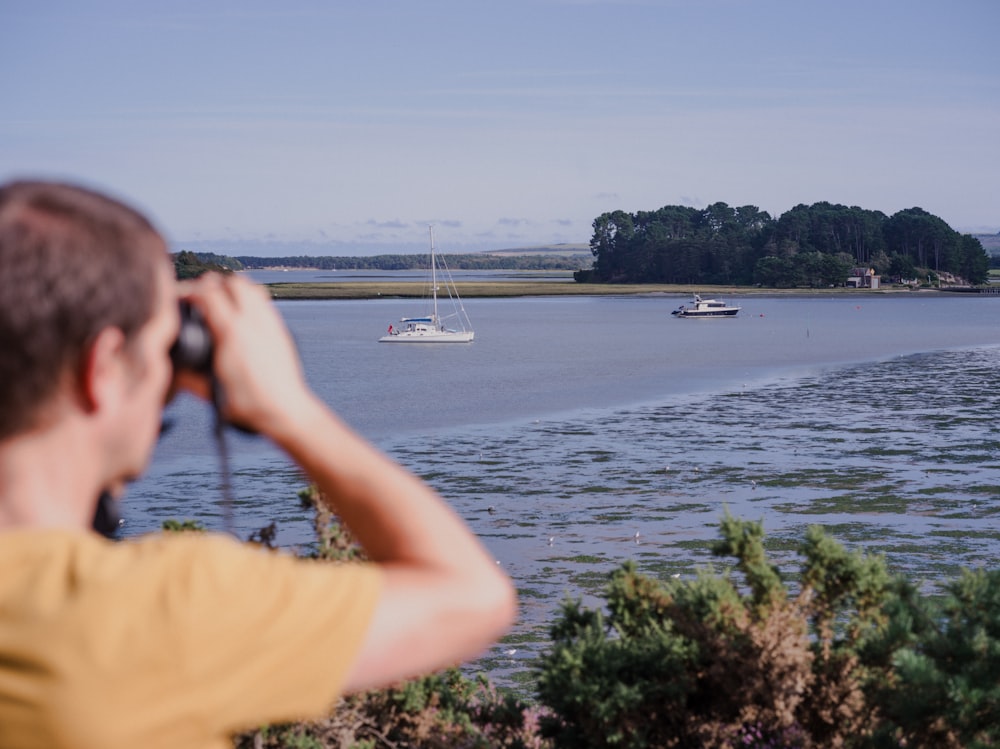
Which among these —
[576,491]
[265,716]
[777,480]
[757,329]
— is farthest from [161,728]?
[757,329]

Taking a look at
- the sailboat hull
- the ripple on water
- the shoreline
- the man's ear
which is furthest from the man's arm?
the shoreline

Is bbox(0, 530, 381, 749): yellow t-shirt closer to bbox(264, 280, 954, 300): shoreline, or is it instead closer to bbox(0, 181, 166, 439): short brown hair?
bbox(0, 181, 166, 439): short brown hair

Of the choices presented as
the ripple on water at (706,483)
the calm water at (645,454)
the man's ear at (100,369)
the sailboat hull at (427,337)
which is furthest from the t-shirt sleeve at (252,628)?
Answer: the sailboat hull at (427,337)

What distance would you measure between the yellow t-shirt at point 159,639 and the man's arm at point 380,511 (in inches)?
3.3

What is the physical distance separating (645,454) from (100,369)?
2785cm

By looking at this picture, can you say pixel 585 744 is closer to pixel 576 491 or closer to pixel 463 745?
pixel 463 745

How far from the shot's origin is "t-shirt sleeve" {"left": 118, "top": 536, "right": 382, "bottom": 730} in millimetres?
1213

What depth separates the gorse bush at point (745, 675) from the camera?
5836 mm

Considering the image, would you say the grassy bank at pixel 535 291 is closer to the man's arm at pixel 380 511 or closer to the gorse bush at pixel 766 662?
the gorse bush at pixel 766 662

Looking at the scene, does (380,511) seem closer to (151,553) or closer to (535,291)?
(151,553)

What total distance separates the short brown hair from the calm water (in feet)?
20.6

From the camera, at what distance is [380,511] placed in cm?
141

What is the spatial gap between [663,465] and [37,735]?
85.8ft

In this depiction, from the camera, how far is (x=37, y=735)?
1.20 meters
